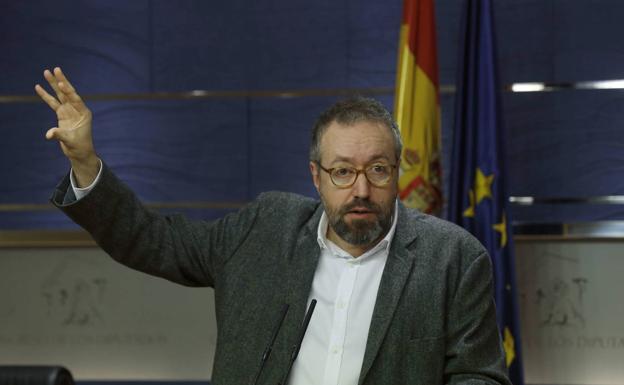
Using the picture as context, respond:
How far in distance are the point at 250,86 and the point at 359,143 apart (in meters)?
2.79

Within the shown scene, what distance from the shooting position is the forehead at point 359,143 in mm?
1906

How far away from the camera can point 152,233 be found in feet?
6.75

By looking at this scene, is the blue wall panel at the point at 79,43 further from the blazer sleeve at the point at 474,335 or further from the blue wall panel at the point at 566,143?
the blazer sleeve at the point at 474,335

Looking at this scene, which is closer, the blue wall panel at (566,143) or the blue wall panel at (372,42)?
the blue wall panel at (566,143)

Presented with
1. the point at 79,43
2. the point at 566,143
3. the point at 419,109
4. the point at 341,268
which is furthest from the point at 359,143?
the point at 79,43

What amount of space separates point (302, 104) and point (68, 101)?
8.98 ft

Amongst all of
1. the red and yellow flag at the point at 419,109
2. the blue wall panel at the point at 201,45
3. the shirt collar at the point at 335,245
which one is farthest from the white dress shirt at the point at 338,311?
the blue wall panel at the point at 201,45

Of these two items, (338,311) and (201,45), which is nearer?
(338,311)

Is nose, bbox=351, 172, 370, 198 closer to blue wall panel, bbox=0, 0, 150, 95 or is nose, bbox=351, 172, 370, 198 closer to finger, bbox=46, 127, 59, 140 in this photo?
finger, bbox=46, 127, 59, 140

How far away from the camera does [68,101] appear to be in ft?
6.27

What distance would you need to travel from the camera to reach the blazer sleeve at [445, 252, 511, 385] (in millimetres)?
1851

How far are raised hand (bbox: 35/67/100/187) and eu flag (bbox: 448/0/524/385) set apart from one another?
233 centimetres

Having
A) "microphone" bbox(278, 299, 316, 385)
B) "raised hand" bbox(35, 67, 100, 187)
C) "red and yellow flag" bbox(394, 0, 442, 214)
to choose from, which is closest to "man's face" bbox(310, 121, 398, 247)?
"microphone" bbox(278, 299, 316, 385)

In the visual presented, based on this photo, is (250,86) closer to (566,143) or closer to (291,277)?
(566,143)
